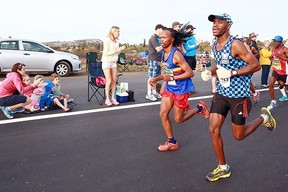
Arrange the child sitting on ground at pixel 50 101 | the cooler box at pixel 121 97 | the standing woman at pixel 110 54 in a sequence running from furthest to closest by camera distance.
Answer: the cooler box at pixel 121 97 → the standing woman at pixel 110 54 → the child sitting on ground at pixel 50 101

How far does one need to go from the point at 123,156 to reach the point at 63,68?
9.43 metres

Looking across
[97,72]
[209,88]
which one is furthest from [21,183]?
[209,88]

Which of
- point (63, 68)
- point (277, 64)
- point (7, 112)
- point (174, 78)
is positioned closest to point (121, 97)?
point (7, 112)

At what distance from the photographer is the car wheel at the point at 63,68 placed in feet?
42.7

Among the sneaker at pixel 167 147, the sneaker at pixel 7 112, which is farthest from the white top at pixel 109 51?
the sneaker at pixel 167 147

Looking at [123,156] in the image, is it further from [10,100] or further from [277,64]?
[277,64]

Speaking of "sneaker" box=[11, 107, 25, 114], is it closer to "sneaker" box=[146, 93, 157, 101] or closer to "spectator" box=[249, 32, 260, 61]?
"sneaker" box=[146, 93, 157, 101]

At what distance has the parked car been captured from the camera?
39.7 feet

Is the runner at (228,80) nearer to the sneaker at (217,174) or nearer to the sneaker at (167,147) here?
the sneaker at (217,174)

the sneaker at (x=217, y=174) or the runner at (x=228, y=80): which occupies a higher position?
the runner at (x=228, y=80)

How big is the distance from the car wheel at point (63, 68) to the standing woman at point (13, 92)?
21.4 feet

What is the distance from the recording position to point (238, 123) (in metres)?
3.70

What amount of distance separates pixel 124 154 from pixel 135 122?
1.77 metres

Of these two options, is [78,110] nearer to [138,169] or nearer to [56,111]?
[56,111]
